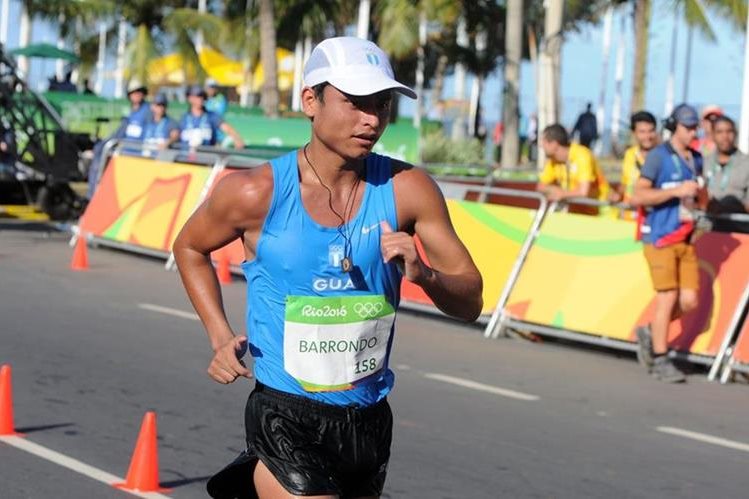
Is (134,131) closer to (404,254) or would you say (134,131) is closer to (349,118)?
(349,118)

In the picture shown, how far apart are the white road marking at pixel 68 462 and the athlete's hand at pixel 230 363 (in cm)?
311

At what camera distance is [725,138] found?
13164mm

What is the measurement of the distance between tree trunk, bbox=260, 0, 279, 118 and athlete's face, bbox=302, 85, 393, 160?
37119mm

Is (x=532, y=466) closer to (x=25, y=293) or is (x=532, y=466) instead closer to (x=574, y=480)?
(x=574, y=480)

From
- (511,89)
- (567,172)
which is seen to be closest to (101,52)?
(511,89)

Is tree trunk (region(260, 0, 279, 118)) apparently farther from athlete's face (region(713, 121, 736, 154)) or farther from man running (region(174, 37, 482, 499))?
man running (region(174, 37, 482, 499))

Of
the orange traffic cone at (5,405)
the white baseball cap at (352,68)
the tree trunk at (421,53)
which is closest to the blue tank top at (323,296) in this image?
the white baseball cap at (352,68)

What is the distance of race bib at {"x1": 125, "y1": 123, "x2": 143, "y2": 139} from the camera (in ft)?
69.1

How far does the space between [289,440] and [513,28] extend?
28.3 m

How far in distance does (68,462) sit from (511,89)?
27.9 meters

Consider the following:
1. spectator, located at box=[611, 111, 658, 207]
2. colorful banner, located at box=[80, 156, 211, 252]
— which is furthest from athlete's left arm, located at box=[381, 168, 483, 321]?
colorful banner, located at box=[80, 156, 211, 252]

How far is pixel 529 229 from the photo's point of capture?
14258 mm

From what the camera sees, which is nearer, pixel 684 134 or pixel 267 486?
pixel 267 486

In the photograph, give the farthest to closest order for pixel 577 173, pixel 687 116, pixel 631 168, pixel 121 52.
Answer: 1. pixel 121 52
2. pixel 631 168
3. pixel 577 173
4. pixel 687 116
